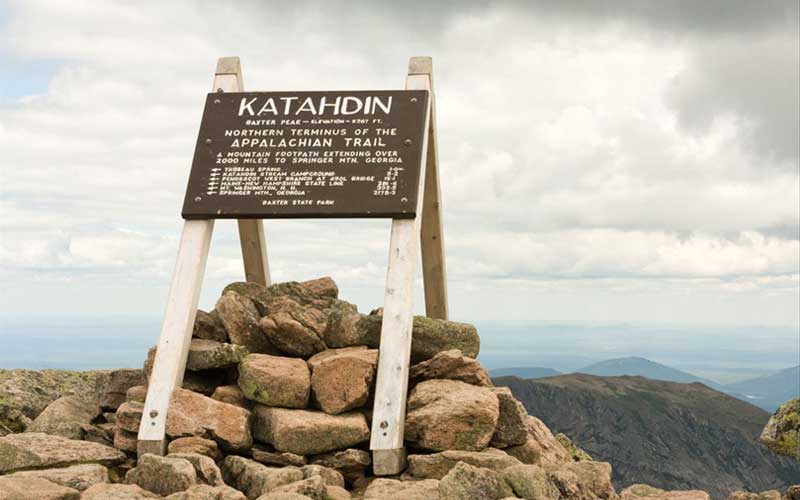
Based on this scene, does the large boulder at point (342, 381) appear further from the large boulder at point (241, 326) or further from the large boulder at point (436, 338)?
the large boulder at point (241, 326)

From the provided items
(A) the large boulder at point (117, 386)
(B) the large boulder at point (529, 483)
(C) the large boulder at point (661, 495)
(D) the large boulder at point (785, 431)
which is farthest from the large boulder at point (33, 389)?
(D) the large boulder at point (785, 431)

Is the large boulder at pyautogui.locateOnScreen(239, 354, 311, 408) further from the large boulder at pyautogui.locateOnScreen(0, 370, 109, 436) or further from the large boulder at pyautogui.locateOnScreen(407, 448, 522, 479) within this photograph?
the large boulder at pyautogui.locateOnScreen(0, 370, 109, 436)

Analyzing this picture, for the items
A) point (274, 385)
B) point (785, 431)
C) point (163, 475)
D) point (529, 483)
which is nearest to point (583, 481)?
point (529, 483)

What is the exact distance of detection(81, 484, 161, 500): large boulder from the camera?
8.60m

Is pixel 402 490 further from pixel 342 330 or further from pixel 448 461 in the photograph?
pixel 342 330

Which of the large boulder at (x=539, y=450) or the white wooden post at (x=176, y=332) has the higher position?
the white wooden post at (x=176, y=332)

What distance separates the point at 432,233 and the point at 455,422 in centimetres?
635

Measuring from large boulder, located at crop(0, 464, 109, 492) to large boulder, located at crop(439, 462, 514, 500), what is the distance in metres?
4.34

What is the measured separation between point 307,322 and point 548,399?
73.7 meters

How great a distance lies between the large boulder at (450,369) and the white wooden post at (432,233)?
4.64m

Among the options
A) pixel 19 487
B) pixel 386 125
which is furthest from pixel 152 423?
pixel 386 125

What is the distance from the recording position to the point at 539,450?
12055mm

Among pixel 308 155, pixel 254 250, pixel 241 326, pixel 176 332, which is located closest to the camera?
pixel 176 332

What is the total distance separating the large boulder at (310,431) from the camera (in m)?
11.0
